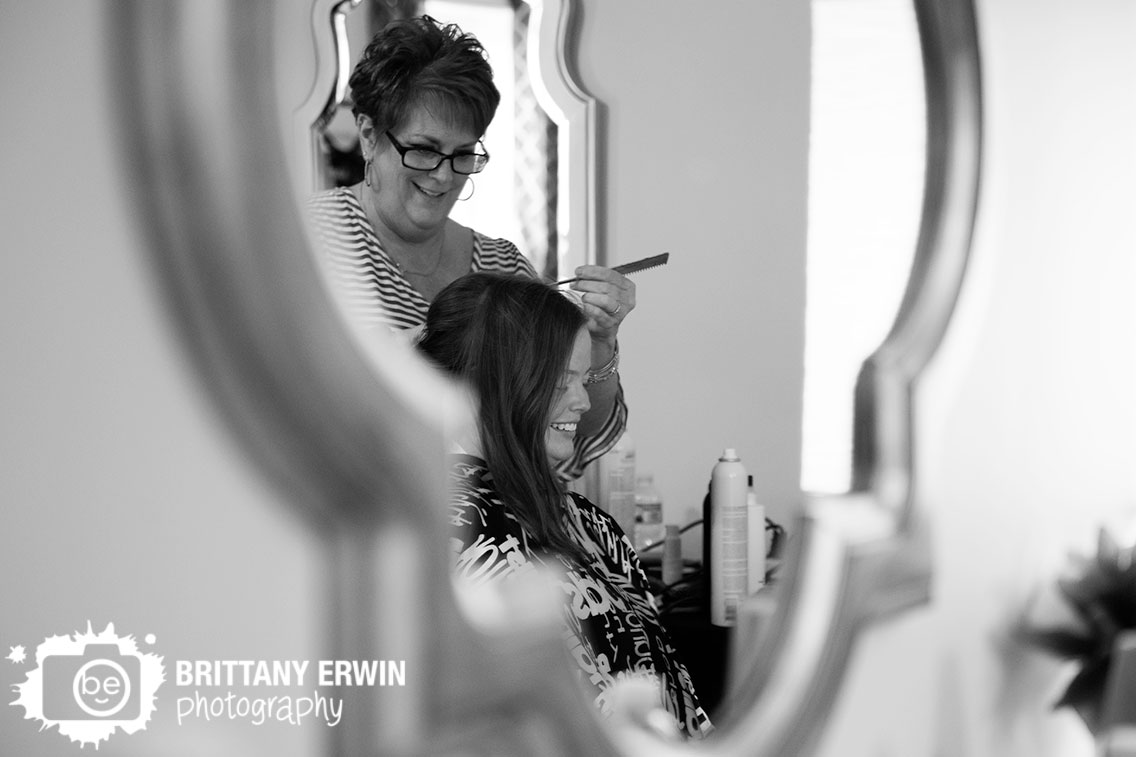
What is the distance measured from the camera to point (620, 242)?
1.09 meters

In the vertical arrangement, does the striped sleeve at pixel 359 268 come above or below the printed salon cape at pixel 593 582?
above

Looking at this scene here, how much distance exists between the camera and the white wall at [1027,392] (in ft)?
3.96

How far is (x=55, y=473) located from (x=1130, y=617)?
3.95 ft

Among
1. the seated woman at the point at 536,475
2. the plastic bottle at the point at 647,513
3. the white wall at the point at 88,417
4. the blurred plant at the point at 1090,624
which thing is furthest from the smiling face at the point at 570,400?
the blurred plant at the point at 1090,624

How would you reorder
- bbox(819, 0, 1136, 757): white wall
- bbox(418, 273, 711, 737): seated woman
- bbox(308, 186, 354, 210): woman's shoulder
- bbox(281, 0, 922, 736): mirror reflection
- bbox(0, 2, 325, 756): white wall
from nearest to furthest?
bbox(0, 2, 325, 756): white wall → bbox(308, 186, 354, 210): woman's shoulder → bbox(418, 273, 711, 737): seated woman → bbox(281, 0, 922, 736): mirror reflection → bbox(819, 0, 1136, 757): white wall

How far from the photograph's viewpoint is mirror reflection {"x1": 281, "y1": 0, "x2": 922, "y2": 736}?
1102 millimetres

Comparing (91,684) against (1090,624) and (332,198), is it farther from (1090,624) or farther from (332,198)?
(1090,624)

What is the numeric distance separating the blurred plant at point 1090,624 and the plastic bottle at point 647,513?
1.54ft

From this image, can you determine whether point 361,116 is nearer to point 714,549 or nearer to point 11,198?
point 11,198

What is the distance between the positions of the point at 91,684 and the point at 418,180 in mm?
529

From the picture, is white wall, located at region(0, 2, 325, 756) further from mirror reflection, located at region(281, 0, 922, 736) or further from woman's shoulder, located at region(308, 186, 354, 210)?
mirror reflection, located at region(281, 0, 922, 736)

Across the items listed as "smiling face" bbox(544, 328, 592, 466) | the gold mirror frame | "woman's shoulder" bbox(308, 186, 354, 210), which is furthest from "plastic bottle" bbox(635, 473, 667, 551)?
"woman's shoulder" bbox(308, 186, 354, 210)

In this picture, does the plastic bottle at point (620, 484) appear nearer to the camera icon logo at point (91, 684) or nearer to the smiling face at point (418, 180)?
the smiling face at point (418, 180)

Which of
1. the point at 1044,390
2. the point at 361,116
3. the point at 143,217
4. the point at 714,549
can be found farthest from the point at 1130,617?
the point at 143,217
